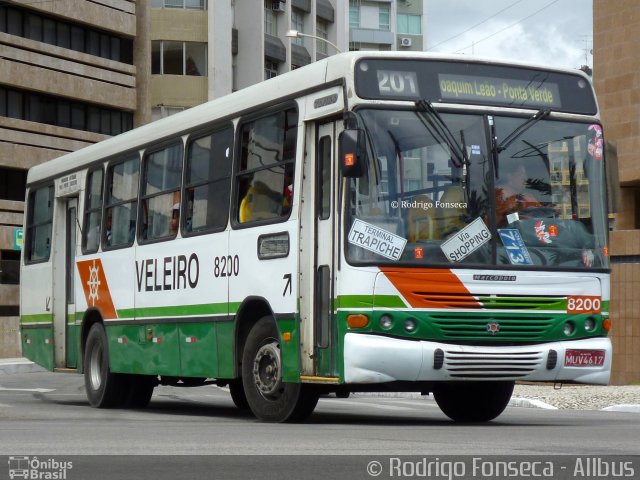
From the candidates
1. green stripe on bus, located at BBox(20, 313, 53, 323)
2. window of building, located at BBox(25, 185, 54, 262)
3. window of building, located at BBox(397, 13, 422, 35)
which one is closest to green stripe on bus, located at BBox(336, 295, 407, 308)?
green stripe on bus, located at BBox(20, 313, 53, 323)

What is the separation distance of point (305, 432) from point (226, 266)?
3242 millimetres

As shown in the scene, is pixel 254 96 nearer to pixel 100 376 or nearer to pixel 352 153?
pixel 352 153

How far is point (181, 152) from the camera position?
56.3 feet

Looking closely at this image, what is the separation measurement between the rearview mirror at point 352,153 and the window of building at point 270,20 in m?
57.4

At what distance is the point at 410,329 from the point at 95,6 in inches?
1887

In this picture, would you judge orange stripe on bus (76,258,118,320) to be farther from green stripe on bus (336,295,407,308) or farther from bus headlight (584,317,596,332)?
bus headlight (584,317,596,332)

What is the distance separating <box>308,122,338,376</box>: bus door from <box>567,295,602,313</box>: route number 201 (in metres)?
2.29

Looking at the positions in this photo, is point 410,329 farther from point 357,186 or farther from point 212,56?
point 212,56

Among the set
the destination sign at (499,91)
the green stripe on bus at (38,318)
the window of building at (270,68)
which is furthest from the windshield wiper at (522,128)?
the window of building at (270,68)

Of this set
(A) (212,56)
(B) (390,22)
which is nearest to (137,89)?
(A) (212,56)

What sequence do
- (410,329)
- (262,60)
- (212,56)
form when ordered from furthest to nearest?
(262,60)
(212,56)
(410,329)

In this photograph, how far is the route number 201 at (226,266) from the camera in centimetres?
1538

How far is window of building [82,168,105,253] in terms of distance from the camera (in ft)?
64.9
